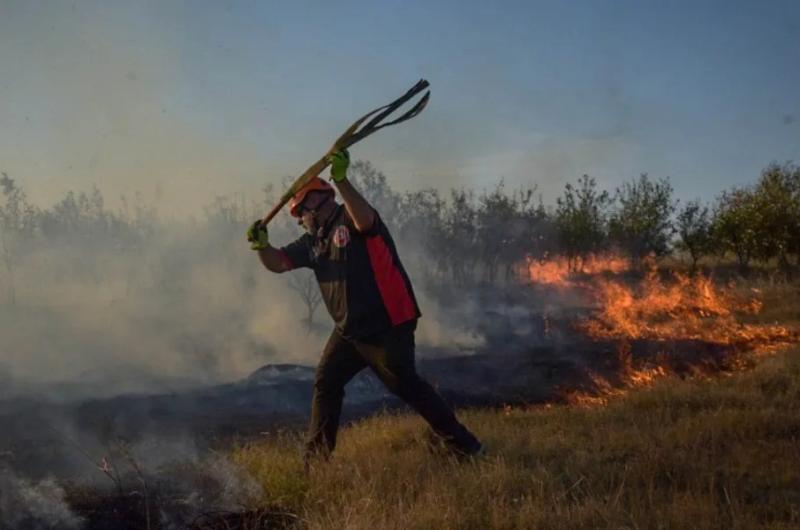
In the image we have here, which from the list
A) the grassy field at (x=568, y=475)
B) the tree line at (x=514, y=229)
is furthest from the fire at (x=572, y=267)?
the grassy field at (x=568, y=475)

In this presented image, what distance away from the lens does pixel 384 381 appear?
15.6 feet

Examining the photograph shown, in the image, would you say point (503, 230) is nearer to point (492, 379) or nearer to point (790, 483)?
point (492, 379)

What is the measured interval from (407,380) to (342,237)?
0.97 m

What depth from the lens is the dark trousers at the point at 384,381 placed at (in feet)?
15.2

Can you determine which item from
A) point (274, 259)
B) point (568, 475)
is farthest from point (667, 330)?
Answer: point (274, 259)

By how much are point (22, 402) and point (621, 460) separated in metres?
9.03

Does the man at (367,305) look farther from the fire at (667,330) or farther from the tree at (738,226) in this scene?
the tree at (738,226)

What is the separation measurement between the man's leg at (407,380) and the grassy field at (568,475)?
0.17m

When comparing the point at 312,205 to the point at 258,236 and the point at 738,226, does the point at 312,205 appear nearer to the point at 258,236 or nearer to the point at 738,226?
the point at 258,236

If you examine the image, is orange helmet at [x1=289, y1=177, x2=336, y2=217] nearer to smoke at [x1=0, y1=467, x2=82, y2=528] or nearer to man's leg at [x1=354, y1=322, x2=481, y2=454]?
man's leg at [x1=354, y1=322, x2=481, y2=454]

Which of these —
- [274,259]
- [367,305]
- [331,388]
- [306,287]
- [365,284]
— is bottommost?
[331,388]

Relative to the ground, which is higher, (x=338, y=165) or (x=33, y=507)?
(x=338, y=165)

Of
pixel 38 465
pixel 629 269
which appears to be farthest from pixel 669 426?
pixel 629 269

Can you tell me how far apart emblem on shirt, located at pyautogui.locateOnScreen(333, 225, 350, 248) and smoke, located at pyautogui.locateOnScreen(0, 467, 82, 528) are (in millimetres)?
2049
